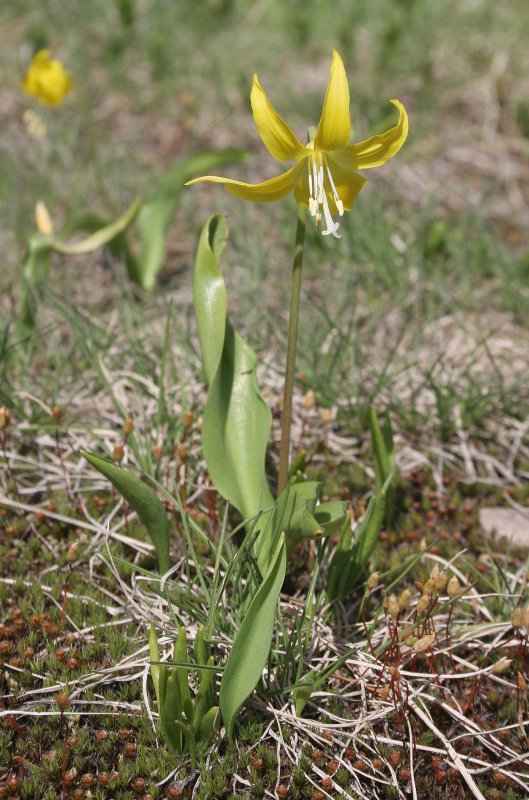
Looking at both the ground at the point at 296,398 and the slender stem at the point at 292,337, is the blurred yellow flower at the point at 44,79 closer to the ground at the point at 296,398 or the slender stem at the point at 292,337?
the ground at the point at 296,398

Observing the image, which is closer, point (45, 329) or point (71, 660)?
point (71, 660)

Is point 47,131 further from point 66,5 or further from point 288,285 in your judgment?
point 288,285

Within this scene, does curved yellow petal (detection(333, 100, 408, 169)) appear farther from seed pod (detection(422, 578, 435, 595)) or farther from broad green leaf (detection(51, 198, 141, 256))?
broad green leaf (detection(51, 198, 141, 256))

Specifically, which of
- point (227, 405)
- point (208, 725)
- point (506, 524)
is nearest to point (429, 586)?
point (208, 725)

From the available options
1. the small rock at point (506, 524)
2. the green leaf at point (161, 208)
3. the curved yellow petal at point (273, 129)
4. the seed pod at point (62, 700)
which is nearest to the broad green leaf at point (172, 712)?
the seed pod at point (62, 700)

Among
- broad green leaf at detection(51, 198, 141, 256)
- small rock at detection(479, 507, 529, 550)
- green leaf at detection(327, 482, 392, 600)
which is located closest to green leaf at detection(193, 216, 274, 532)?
green leaf at detection(327, 482, 392, 600)

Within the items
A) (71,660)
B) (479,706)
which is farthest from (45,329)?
(479,706)
